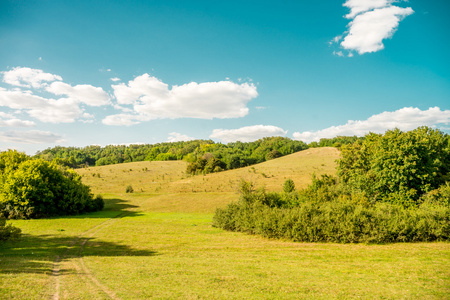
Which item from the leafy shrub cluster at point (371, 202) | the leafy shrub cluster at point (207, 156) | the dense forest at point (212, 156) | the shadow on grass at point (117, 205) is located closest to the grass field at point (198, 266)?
the leafy shrub cluster at point (371, 202)

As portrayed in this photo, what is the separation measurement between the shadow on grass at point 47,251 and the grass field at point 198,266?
0.16 feet

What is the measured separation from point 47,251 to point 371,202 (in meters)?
34.1

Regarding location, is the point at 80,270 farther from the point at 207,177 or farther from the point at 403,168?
the point at 207,177

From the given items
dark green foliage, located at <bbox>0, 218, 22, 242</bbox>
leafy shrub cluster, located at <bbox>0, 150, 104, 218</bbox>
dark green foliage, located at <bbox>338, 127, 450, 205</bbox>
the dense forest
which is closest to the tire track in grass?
dark green foliage, located at <bbox>0, 218, 22, 242</bbox>

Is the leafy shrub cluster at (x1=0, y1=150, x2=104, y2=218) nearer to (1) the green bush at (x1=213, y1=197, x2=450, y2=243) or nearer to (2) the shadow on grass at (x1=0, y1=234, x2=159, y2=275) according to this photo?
(2) the shadow on grass at (x1=0, y1=234, x2=159, y2=275)

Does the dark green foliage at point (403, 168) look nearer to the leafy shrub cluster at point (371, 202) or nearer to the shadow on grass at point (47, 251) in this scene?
the leafy shrub cluster at point (371, 202)

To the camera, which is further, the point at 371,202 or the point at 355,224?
the point at 371,202

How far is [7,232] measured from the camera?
19.8m

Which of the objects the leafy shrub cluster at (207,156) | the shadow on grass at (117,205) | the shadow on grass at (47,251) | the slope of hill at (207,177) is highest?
the leafy shrub cluster at (207,156)

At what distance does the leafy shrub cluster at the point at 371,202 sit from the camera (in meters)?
20.7

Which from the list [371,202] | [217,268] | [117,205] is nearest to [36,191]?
[117,205]

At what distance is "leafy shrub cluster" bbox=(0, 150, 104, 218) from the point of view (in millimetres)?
34281

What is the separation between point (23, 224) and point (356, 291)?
36.1 metres

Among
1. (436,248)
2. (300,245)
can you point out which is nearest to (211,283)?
(300,245)
